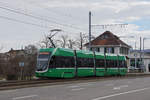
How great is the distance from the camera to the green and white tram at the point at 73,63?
2650 cm

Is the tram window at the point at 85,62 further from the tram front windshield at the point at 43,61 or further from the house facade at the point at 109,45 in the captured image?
the house facade at the point at 109,45

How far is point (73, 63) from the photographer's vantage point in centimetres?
2945

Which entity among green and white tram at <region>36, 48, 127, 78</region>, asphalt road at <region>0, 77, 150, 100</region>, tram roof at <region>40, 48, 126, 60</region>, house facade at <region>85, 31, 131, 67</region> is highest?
house facade at <region>85, 31, 131, 67</region>

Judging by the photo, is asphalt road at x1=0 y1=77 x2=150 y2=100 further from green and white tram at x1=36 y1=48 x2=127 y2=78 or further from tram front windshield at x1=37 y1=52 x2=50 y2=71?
green and white tram at x1=36 y1=48 x2=127 y2=78

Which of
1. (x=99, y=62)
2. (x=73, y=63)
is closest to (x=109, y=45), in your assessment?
(x=99, y=62)

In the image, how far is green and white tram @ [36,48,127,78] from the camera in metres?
26.5

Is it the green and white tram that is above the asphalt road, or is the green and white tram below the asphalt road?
above

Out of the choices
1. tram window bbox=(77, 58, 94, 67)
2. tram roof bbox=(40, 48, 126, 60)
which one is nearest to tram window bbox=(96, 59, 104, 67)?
tram roof bbox=(40, 48, 126, 60)

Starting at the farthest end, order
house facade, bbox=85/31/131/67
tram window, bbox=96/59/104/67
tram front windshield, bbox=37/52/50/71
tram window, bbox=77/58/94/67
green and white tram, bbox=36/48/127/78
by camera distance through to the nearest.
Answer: house facade, bbox=85/31/131/67 < tram window, bbox=96/59/104/67 < tram window, bbox=77/58/94/67 < green and white tram, bbox=36/48/127/78 < tram front windshield, bbox=37/52/50/71

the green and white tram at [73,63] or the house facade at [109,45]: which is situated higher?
the house facade at [109,45]

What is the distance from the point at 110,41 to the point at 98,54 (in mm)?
44920

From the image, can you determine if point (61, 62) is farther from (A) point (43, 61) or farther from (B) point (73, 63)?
(B) point (73, 63)

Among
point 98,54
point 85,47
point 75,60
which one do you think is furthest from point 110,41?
point 75,60

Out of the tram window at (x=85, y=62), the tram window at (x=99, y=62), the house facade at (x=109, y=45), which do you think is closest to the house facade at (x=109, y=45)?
the house facade at (x=109, y=45)
